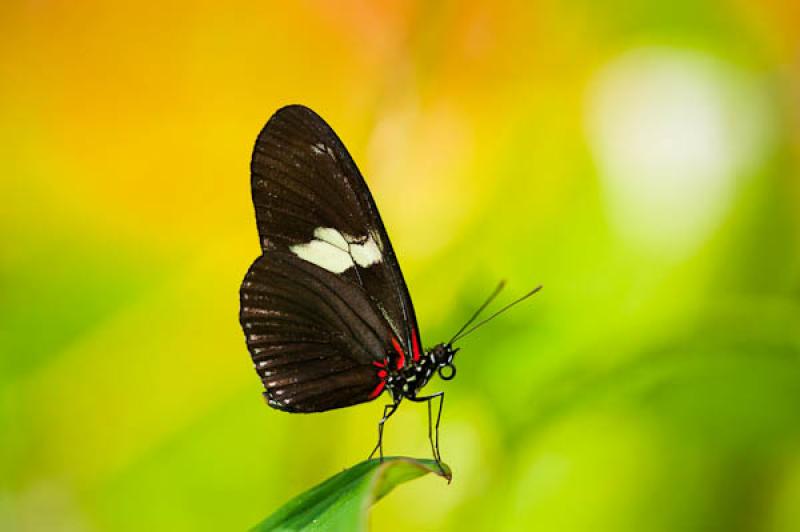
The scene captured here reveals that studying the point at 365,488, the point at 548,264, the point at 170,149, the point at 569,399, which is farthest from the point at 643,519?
the point at 170,149

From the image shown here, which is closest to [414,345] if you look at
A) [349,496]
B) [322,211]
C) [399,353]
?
[399,353]

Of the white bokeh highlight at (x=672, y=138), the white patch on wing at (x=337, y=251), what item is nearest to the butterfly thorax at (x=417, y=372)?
the white patch on wing at (x=337, y=251)

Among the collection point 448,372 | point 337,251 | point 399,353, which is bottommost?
point 448,372

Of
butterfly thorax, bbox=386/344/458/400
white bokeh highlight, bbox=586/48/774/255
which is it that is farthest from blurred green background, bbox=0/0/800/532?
butterfly thorax, bbox=386/344/458/400

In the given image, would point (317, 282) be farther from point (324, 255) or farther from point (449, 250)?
point (449, 250)

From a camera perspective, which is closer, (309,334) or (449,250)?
(309,334)

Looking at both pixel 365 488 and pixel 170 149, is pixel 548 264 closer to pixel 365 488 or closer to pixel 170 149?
pixel 170 149

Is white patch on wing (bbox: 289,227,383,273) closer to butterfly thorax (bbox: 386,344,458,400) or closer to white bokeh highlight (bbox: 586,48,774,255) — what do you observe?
butterfly thorax (bbox: 386,344,458,400)
